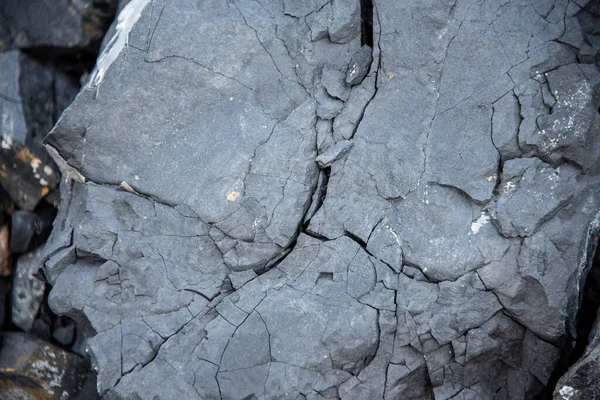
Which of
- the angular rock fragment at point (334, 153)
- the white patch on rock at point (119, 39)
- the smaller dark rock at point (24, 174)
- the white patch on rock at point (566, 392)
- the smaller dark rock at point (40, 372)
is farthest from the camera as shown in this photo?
the smaller dark rock at point (24, 174)

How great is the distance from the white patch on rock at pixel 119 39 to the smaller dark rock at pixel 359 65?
1.02m

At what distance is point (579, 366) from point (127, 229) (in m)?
1.99

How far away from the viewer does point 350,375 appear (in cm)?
246

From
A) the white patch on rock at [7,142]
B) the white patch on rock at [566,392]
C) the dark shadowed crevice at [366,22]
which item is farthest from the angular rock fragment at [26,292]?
the white patch on rock at [566,392]

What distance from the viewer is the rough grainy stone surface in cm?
245

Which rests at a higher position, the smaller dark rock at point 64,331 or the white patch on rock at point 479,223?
the white patch on rock at point 479,223

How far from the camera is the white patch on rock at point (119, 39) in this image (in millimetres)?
2691

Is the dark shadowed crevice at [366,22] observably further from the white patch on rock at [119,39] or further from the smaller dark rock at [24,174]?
the smaller dark rock at [24,174]

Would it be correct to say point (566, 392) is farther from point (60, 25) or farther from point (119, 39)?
point (60, 25)

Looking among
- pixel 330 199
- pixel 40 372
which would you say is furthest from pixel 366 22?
pixel 40 372

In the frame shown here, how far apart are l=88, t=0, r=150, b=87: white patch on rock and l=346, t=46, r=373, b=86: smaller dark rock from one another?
1.02m

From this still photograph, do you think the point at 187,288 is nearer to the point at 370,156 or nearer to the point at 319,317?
the point at 319,317

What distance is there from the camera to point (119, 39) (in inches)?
109

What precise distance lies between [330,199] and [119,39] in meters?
1.29
